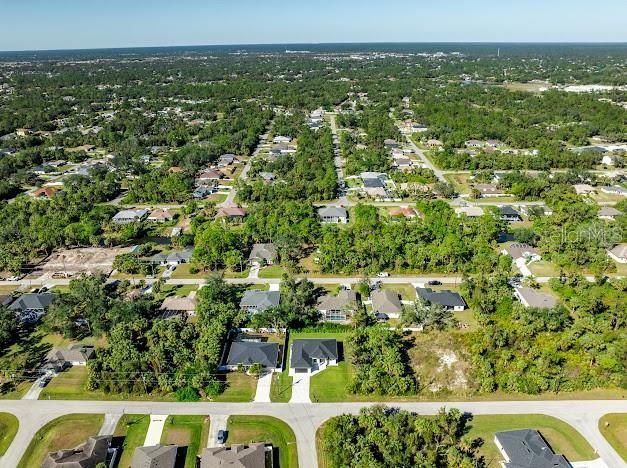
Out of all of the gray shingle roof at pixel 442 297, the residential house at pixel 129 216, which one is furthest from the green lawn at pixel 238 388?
the residential house at pixel 129 216

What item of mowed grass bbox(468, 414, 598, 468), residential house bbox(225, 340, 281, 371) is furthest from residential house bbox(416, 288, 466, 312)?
residential house bbox(225, 340, 281, 371)

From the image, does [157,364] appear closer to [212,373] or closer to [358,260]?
[212,373]

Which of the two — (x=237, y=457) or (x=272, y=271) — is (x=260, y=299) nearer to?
(x=272, y=271)

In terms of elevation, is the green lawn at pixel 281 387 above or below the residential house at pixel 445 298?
below

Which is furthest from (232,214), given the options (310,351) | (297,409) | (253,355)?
(297,409)

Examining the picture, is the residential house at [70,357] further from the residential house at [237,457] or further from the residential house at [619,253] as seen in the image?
the residential house at [619,253]
